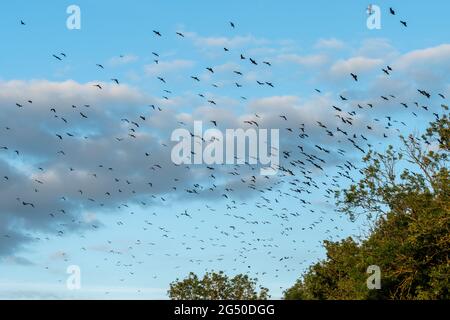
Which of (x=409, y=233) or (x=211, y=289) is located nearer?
(x=409, y=233)

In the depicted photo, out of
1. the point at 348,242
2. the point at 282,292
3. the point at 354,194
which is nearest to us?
the point at 354,194

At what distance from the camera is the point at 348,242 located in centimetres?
8425

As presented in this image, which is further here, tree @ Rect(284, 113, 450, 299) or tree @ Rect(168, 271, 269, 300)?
tree @ Rect(168, 271, 269, 300)

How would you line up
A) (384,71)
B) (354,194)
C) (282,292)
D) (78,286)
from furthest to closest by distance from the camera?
(282,292) → (354,194) → (384,71) → (78,286)

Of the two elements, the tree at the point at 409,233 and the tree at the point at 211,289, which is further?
the tree at the point at 211,289
